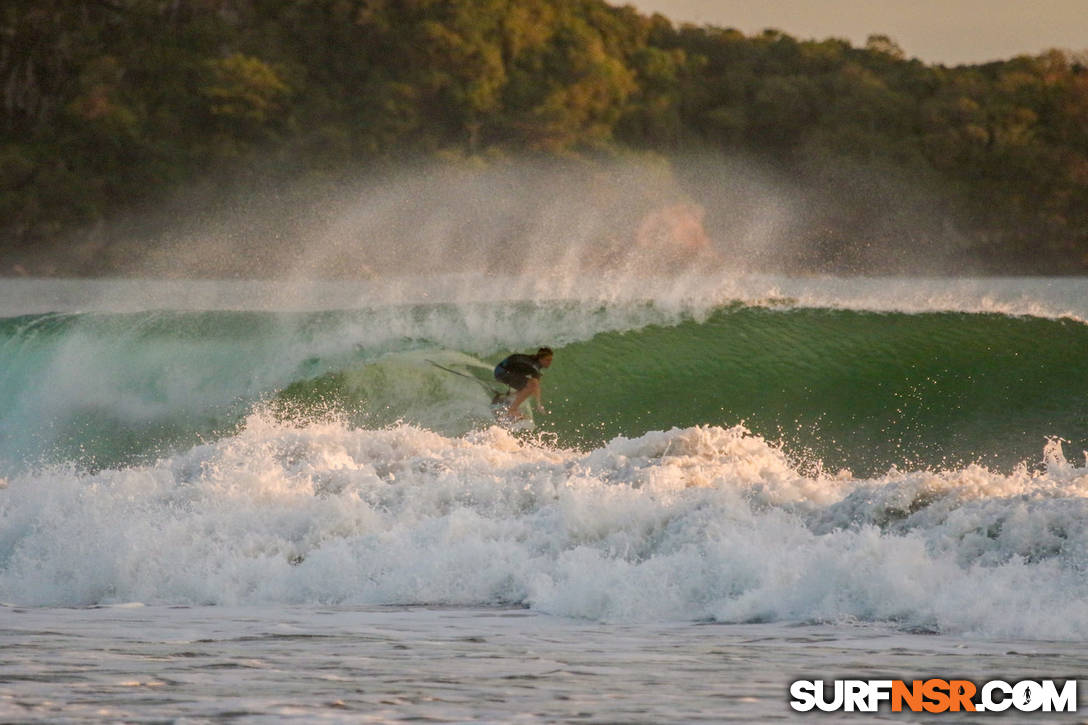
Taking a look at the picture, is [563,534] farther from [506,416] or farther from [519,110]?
[519,110]

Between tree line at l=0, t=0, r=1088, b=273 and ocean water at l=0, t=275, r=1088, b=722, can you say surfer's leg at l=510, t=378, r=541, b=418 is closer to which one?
ocean water at l=0, t=275, r=1088, b=722

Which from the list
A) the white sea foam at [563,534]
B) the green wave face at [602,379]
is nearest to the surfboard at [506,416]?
the green wave face at [602,379]

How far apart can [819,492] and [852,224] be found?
4394cm

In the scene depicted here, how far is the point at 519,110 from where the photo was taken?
49.7m

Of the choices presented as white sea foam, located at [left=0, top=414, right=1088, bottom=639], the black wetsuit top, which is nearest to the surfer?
the black wetsuit top

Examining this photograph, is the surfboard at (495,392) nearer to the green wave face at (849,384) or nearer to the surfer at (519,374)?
the surfer at (519,374)

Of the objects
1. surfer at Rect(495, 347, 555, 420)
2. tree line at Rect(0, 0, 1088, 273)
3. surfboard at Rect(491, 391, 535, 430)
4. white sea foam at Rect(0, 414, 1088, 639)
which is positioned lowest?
white sea foam at Rect(0, 414, 1088, 639)

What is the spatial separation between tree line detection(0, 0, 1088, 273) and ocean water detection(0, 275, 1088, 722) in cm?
2802

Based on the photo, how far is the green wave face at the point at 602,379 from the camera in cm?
1641

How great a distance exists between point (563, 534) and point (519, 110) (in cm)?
4023

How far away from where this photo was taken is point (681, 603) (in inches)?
358

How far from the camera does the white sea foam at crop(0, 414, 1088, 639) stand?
29.0 feet

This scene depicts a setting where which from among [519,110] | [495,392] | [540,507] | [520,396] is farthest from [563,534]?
[519,110]

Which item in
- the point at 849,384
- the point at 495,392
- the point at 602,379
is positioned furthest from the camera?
the point at 602,379
